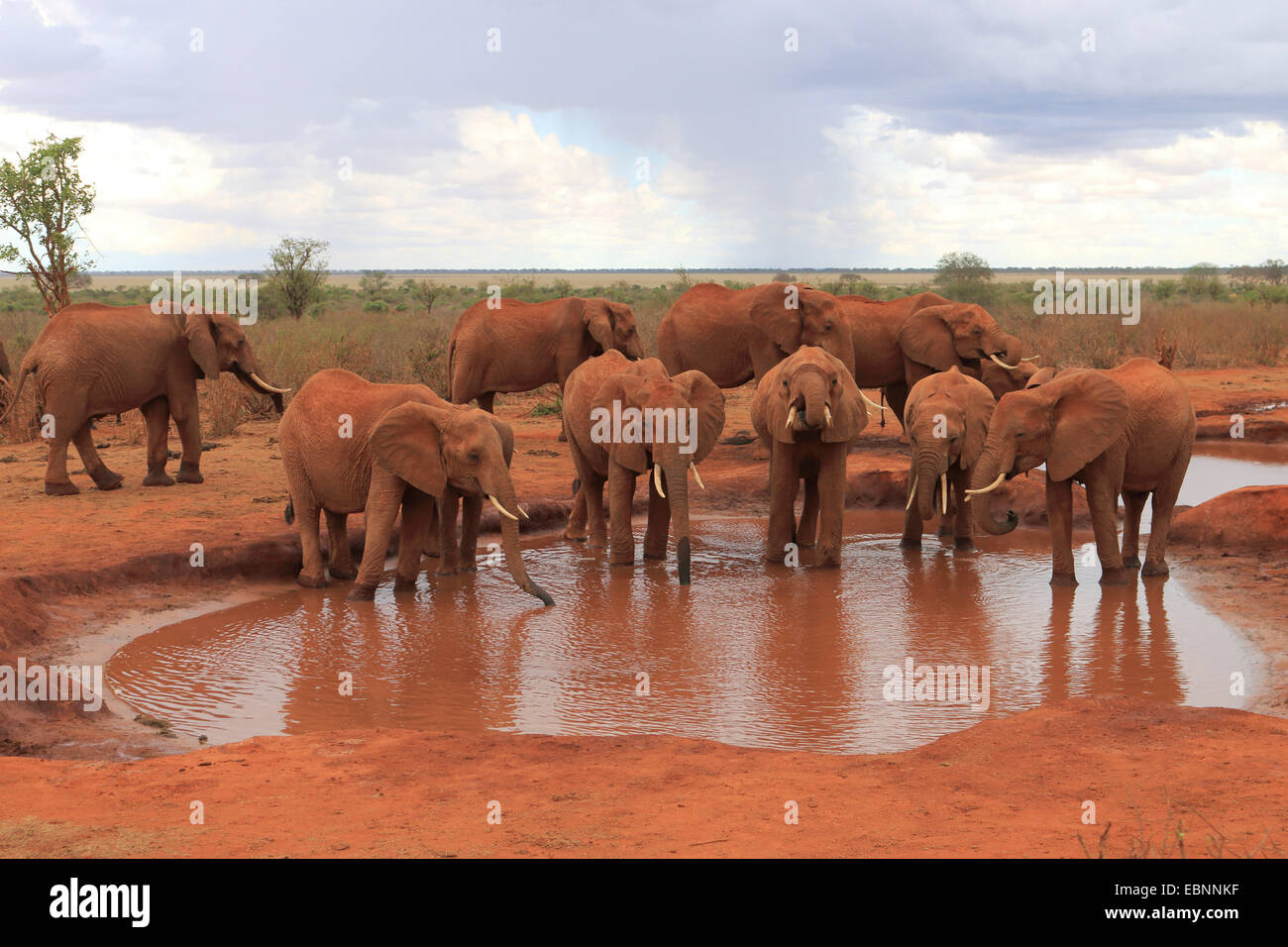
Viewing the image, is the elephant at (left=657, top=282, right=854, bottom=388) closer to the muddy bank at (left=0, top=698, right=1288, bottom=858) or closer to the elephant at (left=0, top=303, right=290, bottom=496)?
the elephant at (left=0, top=303, right=290, bottom=496)

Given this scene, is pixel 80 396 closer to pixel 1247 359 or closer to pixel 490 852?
pixel 490 852

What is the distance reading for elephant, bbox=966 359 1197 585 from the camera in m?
10.2

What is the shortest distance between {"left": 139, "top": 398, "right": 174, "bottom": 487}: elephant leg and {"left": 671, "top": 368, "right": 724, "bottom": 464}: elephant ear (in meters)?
6.58

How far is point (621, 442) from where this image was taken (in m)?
11.2

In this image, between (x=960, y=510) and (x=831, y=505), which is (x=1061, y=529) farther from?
(x=831, y=505)

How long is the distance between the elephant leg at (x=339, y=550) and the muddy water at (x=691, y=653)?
30cm

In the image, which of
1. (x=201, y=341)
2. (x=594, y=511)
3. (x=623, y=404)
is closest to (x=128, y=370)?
(x=201, y=341)

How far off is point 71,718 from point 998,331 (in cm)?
1244

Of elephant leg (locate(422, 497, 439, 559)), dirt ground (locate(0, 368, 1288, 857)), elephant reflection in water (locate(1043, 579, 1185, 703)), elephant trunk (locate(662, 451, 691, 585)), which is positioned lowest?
elephant reflection in water (locate(1043, 579, 1185, 703))

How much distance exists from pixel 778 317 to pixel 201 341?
24.1 ft

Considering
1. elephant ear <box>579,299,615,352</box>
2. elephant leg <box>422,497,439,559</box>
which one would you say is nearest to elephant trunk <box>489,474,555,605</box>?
elephant leg <box>422,497,439,559</box>

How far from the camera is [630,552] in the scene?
11.4 m

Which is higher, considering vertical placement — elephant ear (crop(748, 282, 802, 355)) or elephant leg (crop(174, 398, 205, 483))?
elephant ear (crop(748, 282, 802, 355))
